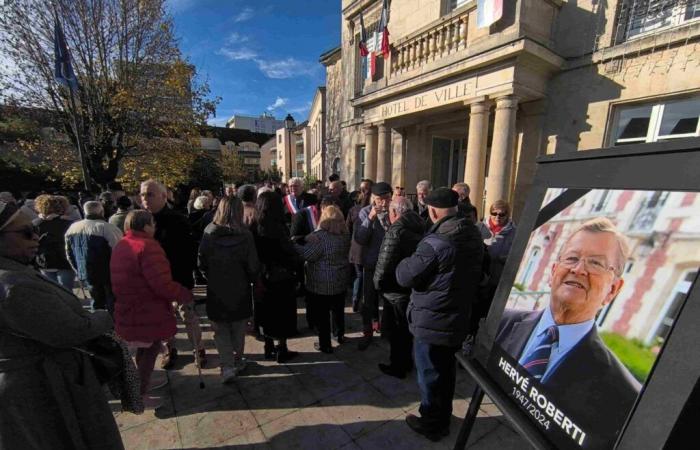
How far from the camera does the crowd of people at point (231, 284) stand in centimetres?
151

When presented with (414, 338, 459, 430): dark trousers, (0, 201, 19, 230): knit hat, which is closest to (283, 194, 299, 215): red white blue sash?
(414, 338, 459, 430): dark trousers

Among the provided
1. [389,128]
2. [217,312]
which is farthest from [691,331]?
[389,128]

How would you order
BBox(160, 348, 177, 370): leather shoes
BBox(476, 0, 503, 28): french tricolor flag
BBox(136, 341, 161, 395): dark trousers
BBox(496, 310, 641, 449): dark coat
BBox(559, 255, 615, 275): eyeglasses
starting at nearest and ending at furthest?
1. BBox(496, 310, 641, 449): dark coat
2. BBox(559, 255, 615, 275): eyeglasses
3. BBox(136, 341, 161, 395): dark trousers
4. BBox(160, 348, 177, 370): leather shoes
5. BBox(476, 0, 503, 28): french tricolor flag

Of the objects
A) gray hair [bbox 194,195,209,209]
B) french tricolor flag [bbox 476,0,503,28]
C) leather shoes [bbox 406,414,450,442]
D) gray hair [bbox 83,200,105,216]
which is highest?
french tricolor flag [bbox 476,0,503,28]

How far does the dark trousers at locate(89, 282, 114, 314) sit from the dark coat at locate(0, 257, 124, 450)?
2.36 m

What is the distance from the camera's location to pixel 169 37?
32.5 feet

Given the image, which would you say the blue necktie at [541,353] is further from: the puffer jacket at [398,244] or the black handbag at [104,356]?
the black handbag at [104,356]

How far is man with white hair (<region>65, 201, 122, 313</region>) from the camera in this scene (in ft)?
11.0

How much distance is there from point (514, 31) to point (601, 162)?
18.5ft

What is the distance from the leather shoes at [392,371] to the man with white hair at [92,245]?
3.41 metres

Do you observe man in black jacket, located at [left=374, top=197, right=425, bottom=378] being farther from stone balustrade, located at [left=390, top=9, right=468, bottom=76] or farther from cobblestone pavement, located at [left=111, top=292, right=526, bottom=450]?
stone balustrade, located at [left=390, top=9, right=468, bottom=76]

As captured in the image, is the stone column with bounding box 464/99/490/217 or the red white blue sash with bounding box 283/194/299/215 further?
the stone column with bounding box 464/99/490/217

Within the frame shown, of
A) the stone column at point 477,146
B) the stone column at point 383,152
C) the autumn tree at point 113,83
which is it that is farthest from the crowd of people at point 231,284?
the autumn tree at point 113,83

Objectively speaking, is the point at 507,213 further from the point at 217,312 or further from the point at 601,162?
the point at 217,312
